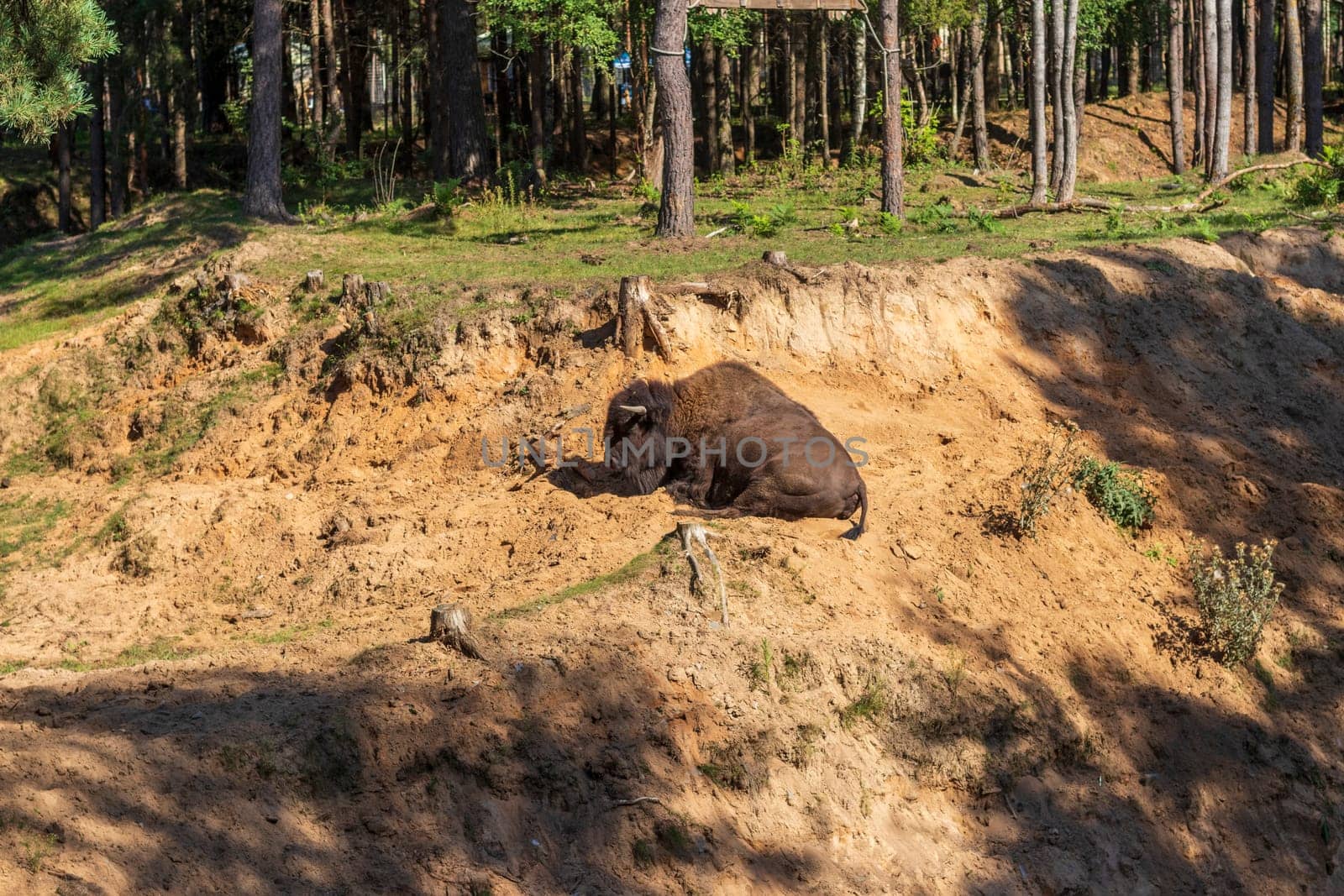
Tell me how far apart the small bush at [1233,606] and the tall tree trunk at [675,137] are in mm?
7656

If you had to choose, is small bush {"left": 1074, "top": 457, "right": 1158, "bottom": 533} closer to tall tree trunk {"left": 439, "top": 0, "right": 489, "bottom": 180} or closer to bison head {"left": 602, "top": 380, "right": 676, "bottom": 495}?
bison head {"left": 602, "top": 380, "right": 676, "bottom": 495}

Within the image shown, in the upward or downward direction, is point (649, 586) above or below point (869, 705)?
above

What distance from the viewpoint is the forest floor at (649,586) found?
245 inches

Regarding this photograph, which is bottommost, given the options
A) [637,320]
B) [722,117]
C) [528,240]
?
[637,320]

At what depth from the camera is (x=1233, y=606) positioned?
29.7ft

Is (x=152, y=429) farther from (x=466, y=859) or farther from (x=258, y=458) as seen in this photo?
(x=466, y=859)

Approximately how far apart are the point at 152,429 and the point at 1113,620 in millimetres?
8734

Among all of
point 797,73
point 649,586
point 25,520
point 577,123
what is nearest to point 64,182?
point 577,123

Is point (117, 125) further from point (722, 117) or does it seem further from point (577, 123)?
point (722, 117)

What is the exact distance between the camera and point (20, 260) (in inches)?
696

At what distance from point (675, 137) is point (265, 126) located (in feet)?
21.4

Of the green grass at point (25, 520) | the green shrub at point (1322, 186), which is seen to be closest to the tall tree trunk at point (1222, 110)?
the green shrub at point (1322, 186)

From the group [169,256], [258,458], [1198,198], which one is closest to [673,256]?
[258,458]

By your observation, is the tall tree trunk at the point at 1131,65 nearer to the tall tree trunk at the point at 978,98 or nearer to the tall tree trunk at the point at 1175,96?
the tall tree trunk at the point at 1175,96
